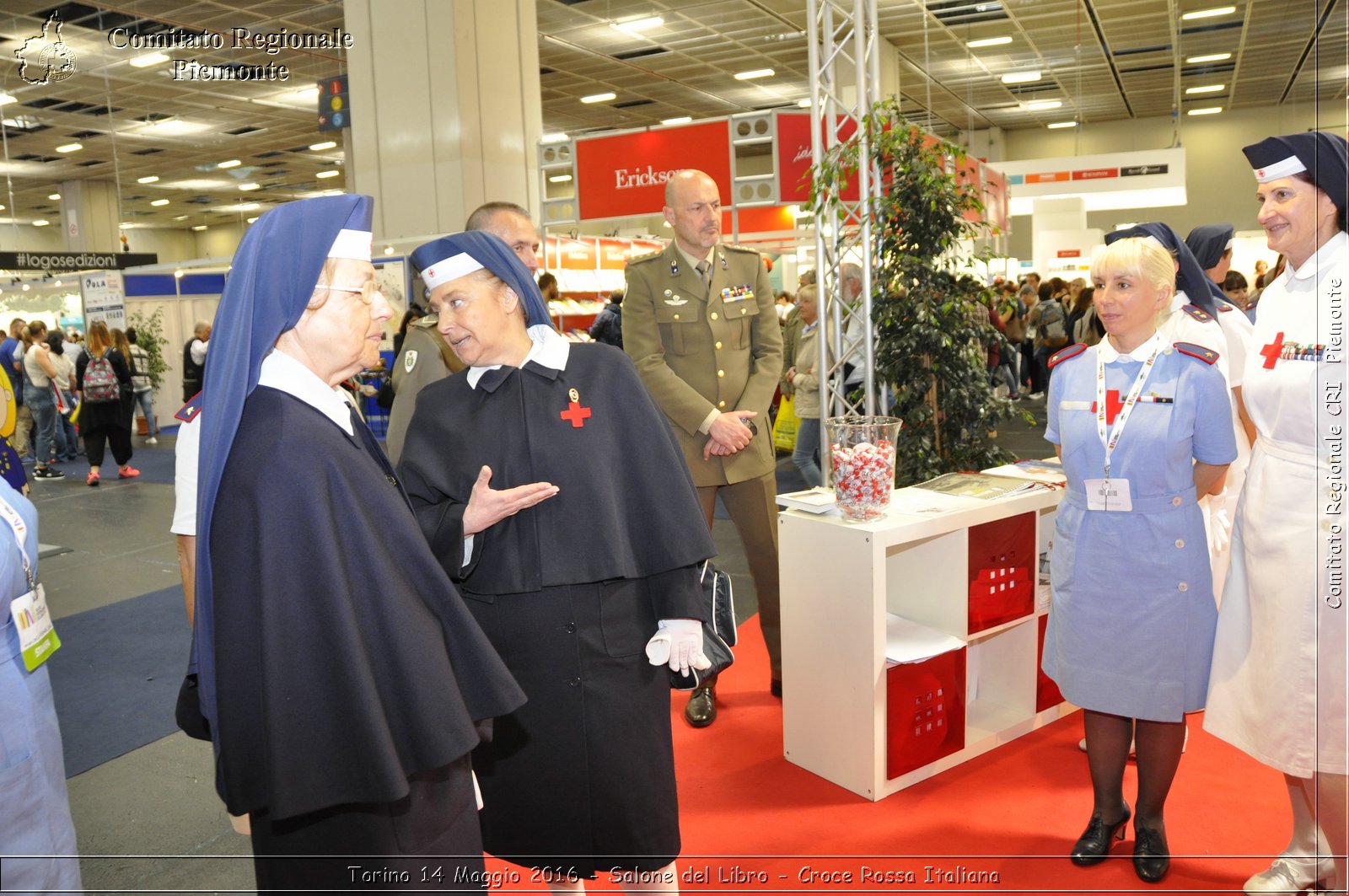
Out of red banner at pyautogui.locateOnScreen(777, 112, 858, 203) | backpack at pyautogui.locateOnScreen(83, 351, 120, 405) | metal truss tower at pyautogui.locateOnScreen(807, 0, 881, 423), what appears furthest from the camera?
backpack at pyautogui.locateOnScreen(83, 351, 120, 405)

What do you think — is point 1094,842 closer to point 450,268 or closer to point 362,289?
point 450,268

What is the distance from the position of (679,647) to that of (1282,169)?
1.60 m

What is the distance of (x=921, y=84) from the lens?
53.9ft

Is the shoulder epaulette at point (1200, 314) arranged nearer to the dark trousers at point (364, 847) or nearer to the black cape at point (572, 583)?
the black cape at point (572, 583)

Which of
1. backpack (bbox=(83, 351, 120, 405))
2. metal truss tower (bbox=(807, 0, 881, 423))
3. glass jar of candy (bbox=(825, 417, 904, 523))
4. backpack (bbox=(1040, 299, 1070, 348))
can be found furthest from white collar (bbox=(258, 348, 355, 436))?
backpack (bbox=(1040, 299, 1070, 348))

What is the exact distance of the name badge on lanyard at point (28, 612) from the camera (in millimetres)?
1609

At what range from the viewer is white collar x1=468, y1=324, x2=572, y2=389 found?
6.10 feet

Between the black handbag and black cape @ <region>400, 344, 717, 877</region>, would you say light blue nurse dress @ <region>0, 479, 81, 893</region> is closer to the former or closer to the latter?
black cape @ <region>400, 344, 717, 877</region>

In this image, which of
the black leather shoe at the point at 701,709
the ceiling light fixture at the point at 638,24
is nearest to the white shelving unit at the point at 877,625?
the black leather shoe at the point at 701,709

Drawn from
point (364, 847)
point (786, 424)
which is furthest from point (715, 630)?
point (786, 424)

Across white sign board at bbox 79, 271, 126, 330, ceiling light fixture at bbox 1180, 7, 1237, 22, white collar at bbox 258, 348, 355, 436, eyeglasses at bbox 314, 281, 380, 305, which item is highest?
ceiling light fixture at bbox 1180, 7, 1237, 22

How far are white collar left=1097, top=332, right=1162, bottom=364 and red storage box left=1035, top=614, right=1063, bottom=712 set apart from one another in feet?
3.83

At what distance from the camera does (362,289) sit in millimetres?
1426

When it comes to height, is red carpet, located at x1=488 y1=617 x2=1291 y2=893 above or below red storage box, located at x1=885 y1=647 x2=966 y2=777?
below
